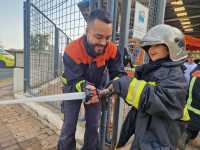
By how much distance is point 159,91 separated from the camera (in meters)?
1.07

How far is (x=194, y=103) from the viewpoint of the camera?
190cm

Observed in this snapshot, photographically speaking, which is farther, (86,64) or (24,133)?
(24,133)

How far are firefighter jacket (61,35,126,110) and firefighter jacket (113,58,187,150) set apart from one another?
479mm

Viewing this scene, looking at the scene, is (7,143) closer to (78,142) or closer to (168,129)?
(78,142)

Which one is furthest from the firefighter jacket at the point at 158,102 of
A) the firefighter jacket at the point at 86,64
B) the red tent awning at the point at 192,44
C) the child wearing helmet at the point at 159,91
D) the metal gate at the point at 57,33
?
the red tent awning at the point at 192,44

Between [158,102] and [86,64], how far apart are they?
74 centimetres

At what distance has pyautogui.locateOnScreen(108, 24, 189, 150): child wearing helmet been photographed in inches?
42.2

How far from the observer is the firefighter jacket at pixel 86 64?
1.58 metres

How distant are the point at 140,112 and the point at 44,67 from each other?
117 inches

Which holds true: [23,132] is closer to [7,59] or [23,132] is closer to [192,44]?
[192,44]

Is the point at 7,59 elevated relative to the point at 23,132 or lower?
elevated

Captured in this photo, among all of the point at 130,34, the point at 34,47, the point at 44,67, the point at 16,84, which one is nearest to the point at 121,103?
the point at 130,34

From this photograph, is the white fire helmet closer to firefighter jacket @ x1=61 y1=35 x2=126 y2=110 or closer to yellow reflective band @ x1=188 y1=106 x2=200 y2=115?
firefighter jacket @ x1=61 y1=35 x2=126 y2=110

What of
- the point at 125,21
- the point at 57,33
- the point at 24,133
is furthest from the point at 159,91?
the point at 57,33
